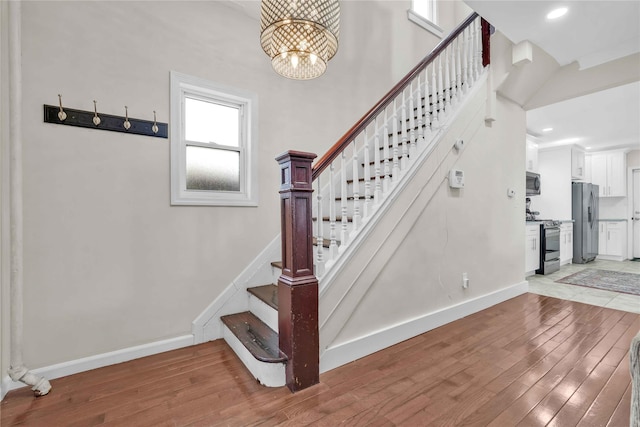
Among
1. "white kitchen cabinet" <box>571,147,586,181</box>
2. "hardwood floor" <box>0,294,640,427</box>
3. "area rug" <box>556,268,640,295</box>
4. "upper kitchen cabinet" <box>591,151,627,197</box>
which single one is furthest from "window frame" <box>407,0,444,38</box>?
"upper kitchen cabinet" <box>591,151,627,197</box>

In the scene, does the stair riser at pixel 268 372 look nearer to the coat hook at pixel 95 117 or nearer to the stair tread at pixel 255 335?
the stair tread at pixel 255 335

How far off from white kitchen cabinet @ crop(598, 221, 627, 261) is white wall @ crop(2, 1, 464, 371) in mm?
7997

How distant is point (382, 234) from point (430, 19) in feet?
13.0

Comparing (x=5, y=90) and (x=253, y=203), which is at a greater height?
(x=5, y=90)

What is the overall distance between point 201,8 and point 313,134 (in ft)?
4.56

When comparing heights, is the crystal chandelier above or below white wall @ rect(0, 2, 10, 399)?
above

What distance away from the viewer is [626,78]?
3.07 m

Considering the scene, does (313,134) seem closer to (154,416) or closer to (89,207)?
(89,207)

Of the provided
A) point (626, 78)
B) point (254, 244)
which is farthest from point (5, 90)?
point (626, 78)

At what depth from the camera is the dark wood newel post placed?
1716 mm

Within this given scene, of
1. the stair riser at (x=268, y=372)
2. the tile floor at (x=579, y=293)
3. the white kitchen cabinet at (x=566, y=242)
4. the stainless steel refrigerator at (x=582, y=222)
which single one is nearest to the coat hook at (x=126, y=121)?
the stair riser at (x=268, y=372)

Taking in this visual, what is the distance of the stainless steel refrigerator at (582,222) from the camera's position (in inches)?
238

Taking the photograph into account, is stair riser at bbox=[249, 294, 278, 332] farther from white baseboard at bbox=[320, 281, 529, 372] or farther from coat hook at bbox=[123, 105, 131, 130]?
coat hook at bbox=[123, 105, 131, 130]

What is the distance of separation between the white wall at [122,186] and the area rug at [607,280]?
185 inches
